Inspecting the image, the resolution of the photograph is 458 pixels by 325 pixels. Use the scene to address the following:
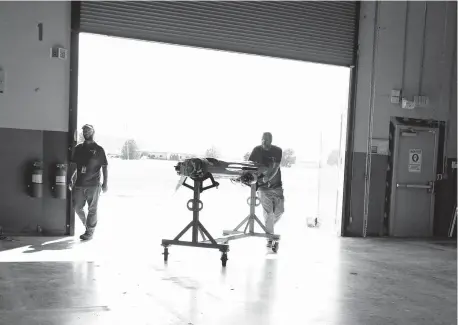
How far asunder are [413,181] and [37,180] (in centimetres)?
515

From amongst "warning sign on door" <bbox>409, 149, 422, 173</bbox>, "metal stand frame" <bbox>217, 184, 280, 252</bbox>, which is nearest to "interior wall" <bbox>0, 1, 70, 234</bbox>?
"metal stand frame" <bbox>217, 184, 280, 252</bbox>

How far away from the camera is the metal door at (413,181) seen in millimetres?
6711


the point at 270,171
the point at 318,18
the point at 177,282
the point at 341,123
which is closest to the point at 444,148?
the point at 341,123

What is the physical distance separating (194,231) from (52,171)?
2.10 m

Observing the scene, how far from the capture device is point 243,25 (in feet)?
19.8

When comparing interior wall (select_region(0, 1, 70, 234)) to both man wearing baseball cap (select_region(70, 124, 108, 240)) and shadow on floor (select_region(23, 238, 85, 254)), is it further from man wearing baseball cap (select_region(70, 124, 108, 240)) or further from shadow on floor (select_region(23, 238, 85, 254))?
shadow on floor (select_region(23, 238, 85, 254))

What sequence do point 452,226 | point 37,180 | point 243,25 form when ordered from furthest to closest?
point 452,226
point 243,25
point 37,180

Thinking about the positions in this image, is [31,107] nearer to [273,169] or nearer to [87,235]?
[87,235]

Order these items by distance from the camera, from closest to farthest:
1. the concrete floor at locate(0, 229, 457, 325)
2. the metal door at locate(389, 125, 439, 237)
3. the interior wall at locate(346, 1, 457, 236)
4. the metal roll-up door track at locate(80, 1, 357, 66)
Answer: the concrete floor at locate(0, 229, 457, 325) → the metal roll-up door track at locate(80, 1, 357, 66) → the interior wall at locate(346, 1, 457, 236) → the metal door at locate(389, 125, 439, 237)

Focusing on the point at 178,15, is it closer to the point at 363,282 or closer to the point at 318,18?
the point at 318,18

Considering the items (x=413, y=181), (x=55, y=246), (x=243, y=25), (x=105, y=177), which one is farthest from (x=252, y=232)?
(x=413, y=181)

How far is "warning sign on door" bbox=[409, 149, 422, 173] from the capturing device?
22.2ft

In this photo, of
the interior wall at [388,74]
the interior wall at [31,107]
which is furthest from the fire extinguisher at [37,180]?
the interior wall at [388,74]

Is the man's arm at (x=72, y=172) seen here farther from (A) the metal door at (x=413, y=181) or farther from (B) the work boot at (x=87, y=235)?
(A) the metal door at (x=413, y=181)
